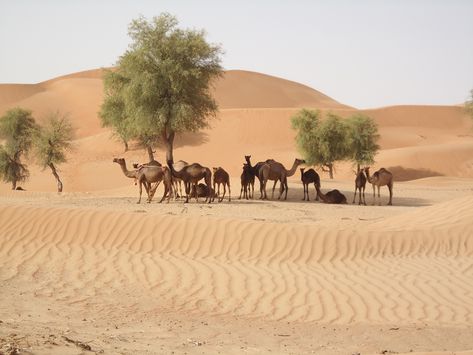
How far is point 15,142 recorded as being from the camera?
40.6m

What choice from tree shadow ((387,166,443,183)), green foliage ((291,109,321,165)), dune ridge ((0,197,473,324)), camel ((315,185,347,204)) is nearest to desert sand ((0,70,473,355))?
dune ridge ((0,197,473,324))

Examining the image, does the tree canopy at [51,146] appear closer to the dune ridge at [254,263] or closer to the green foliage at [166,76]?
the green foliage at [166,76]

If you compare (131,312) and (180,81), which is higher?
(180,81)

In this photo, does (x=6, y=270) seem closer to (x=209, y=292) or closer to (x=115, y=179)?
(x=209, y=292)

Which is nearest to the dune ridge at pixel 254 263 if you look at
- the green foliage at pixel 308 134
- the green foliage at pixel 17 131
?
the green foliage at pixel 308 134

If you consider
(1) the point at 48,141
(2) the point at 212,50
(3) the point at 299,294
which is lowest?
(3) the point at 299,294

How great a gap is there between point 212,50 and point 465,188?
16681mm

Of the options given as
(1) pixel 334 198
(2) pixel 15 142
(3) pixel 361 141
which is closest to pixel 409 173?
(3) pixel 361 141

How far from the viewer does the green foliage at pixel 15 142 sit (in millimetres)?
37969

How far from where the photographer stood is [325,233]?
13.2 meters

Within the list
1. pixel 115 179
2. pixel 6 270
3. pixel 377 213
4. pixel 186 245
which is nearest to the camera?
pixel 6 270

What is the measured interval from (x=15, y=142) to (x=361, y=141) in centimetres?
2360

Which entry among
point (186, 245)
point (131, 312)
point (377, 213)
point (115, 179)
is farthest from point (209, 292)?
point (115, 179)

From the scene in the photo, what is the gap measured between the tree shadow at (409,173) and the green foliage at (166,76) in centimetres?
2457
